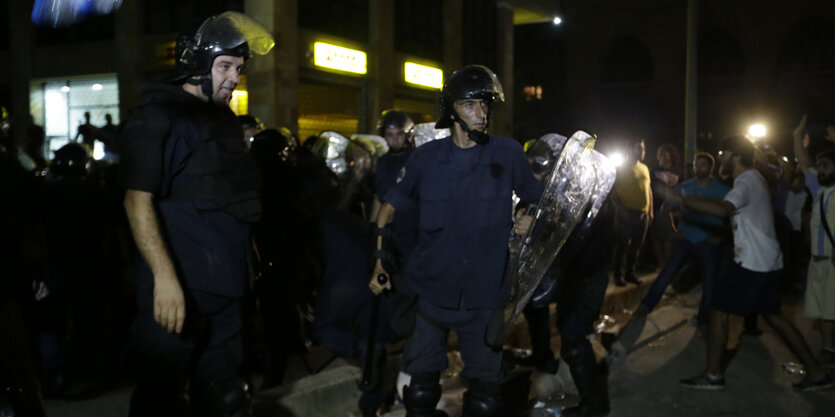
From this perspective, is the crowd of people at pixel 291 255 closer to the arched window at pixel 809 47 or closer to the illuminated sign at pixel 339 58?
the illuminated sign at pixel 339 58

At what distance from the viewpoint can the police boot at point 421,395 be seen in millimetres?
3670

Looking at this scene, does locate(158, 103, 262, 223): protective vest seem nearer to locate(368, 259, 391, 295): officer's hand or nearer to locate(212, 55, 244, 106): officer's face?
locate(212, 55, 244, 106): officer's face

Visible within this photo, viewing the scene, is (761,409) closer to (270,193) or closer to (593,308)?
(593,308)

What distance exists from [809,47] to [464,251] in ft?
94.8

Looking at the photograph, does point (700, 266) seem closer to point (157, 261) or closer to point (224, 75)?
point (224, 75)

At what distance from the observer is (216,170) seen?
9.75ft

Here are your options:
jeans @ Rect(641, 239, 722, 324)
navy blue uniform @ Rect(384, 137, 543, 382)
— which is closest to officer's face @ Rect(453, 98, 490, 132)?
navy blue uniform @ Rect(384, 137, 543, 382)

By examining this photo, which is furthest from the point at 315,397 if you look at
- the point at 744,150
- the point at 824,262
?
the point at 824,262

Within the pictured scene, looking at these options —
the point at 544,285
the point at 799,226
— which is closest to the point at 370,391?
the point at 544,285

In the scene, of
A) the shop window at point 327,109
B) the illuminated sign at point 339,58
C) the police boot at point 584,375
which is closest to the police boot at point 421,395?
the police boot at point 584,375

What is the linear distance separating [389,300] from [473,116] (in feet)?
4.48

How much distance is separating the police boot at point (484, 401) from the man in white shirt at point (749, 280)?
8.21ft

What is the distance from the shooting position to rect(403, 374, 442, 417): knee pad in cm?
367

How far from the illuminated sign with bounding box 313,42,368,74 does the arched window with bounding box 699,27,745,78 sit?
63.0ft
